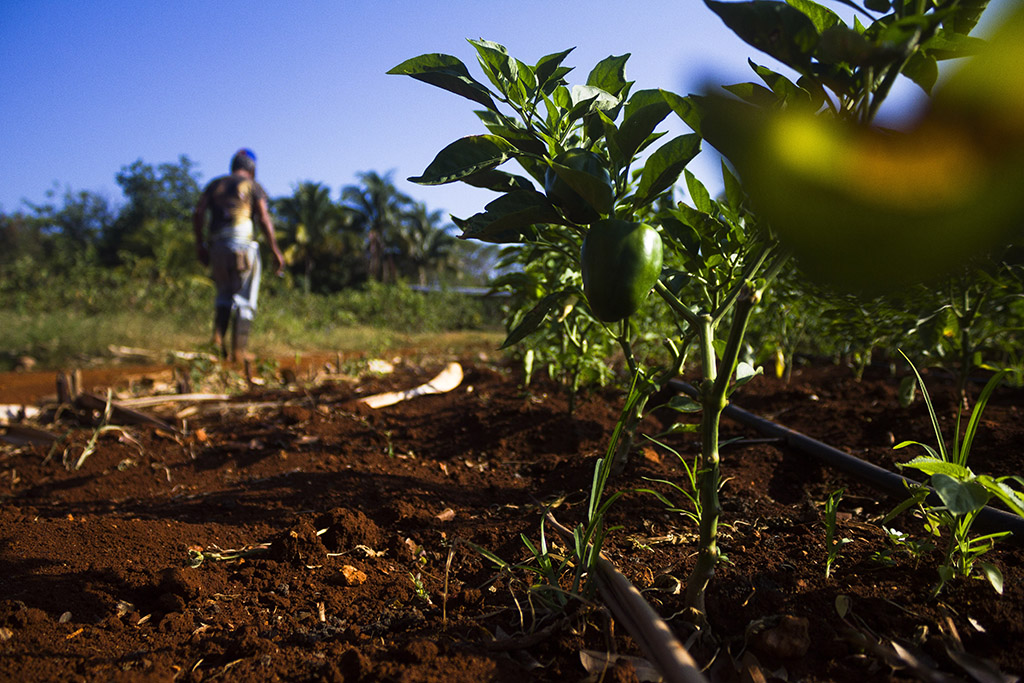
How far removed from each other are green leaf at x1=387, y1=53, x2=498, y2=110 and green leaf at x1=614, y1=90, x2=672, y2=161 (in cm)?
26

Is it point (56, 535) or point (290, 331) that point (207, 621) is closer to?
point (56, 535)

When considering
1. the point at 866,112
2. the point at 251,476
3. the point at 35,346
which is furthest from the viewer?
the point at 35,346

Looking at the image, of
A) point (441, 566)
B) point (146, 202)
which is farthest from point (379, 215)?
point (441, 566)

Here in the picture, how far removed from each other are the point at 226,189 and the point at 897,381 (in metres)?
5.49

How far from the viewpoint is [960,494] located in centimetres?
76

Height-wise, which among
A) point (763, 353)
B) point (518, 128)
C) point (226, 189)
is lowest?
point (763, 353)

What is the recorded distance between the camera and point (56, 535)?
1345 millimetres

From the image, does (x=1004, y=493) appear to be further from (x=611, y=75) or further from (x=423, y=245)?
(x=423, y=245)

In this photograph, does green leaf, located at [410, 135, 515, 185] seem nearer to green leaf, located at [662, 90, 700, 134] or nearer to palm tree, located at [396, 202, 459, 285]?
green leaf, located at [662, 90, 700, 134]

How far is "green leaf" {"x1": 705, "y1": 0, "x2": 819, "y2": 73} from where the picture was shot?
0.64 meters

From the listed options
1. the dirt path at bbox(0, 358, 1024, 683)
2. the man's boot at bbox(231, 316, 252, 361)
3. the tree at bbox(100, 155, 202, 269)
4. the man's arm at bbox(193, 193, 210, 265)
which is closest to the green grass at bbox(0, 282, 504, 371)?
the man's boot at bbox(231, 316, 252, 361)

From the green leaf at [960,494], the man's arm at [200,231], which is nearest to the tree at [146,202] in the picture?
the man's arm at [200,231]

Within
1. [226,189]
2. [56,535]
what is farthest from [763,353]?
[226,189]

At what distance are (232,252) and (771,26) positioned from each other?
545 cm
